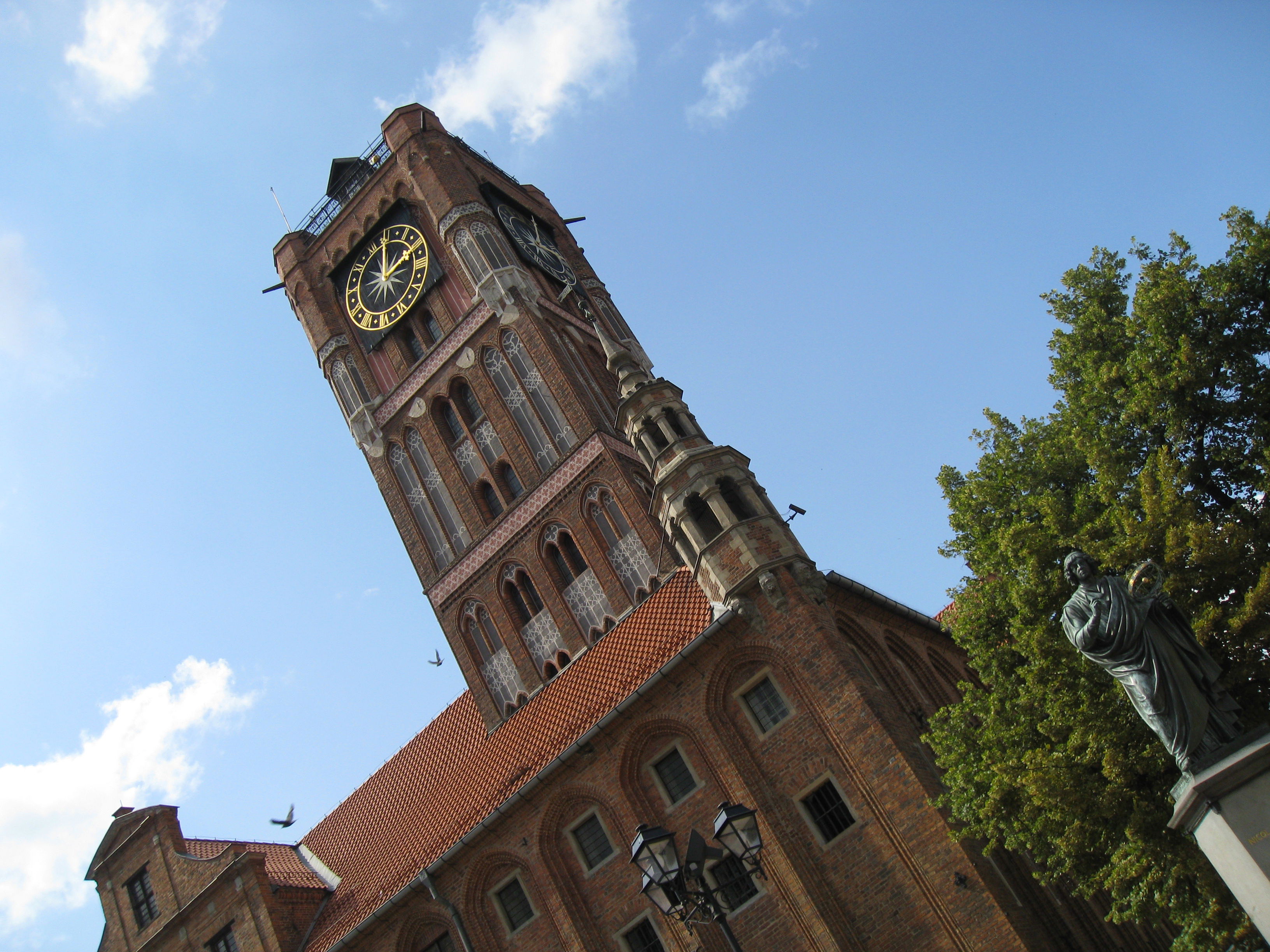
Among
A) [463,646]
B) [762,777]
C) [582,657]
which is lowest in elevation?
[762,777]

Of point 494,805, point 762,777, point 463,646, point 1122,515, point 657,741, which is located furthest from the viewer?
point 463,646

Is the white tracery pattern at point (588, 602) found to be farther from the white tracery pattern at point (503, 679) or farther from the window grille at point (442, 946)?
the window grille at point (442, 946)

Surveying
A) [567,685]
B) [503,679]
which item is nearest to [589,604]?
[567,685]

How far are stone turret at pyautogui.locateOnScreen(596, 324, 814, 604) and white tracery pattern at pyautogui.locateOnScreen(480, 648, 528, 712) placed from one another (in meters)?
7.11

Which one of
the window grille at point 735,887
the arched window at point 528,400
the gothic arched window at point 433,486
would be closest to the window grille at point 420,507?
the gothic arched window at point 433,486

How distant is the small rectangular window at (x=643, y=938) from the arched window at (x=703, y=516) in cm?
836

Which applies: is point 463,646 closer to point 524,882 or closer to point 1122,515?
point 524,882

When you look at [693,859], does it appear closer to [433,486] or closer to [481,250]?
[433,486]

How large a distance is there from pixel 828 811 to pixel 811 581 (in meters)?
4.68

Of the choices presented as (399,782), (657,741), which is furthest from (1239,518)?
(399,782)

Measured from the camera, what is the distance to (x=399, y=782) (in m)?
31.2

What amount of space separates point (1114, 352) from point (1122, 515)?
359 centimetres

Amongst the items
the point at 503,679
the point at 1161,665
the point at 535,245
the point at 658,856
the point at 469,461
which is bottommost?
the point at 1161,665

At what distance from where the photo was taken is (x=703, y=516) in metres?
24.5
